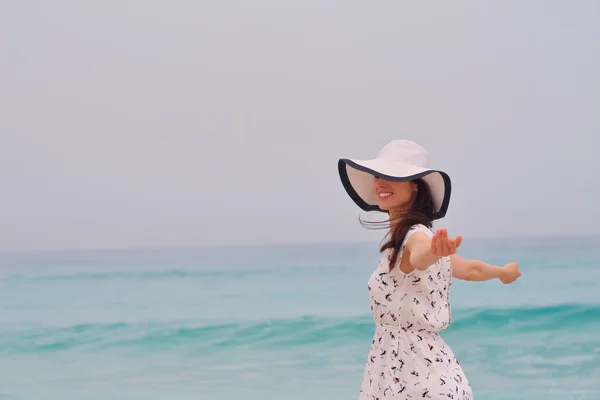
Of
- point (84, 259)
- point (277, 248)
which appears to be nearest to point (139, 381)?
point (84, 259)

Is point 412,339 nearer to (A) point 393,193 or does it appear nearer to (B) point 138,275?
(A) point 393,193

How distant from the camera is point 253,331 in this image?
7.96 m

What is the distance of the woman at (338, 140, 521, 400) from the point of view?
2.21 metres

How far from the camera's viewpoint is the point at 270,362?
6.73m

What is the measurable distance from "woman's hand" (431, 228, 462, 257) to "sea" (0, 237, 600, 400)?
11.1 ft

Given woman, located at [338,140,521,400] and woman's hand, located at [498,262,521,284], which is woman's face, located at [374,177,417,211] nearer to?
woman, located at [338,140,521,400]

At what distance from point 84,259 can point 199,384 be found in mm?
8462

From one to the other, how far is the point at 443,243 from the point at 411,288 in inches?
14.0

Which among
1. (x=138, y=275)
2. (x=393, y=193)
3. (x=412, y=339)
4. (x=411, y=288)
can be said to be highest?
(x=393, y=193)

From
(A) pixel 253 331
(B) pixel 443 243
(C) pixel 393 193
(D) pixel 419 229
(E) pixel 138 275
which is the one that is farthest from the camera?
(E) pixel 138 275

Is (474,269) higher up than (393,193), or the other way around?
(393,193)

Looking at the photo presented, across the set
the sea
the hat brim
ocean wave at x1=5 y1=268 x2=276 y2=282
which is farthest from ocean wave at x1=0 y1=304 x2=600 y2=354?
the hat brim

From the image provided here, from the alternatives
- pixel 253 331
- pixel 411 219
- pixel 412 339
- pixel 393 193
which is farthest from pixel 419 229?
pixel 253 331

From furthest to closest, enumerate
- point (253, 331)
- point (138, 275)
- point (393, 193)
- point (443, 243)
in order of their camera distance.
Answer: point (138, 275) < point (253, 331) < point (393, 193) < point (443, 243)
